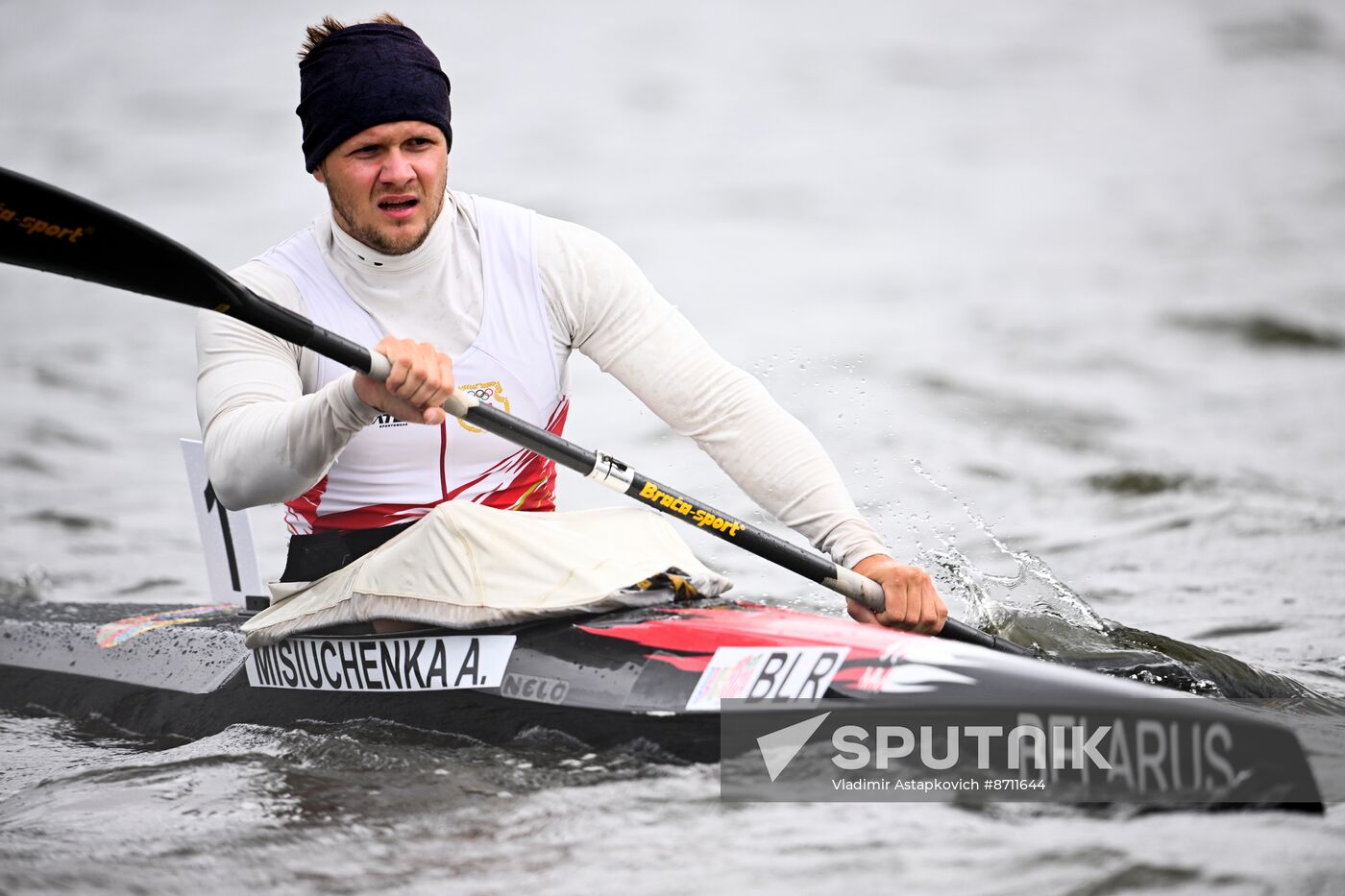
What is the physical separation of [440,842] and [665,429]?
5853 millimetres

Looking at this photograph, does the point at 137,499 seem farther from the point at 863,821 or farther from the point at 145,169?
the point at 145,169

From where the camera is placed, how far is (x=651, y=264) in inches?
495

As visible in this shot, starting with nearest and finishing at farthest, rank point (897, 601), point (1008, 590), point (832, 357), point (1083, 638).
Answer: point (897, 601)
point (1083, 638)
point (1008, 590)
point (832, 357)

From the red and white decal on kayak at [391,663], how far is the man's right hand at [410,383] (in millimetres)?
494

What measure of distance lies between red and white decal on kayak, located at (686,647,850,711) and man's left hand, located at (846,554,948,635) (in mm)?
419

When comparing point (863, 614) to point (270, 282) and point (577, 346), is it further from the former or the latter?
point (270, 282)

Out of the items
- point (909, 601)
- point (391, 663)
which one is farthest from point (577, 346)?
point (909, 601)

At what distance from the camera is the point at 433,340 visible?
3.03m

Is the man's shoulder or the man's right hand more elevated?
the man's shoulder

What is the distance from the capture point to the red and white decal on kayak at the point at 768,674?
98.6 inches

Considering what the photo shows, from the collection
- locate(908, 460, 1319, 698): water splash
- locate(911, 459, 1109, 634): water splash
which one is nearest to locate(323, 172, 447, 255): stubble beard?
locate(908, 460, 1319, 698): water splash

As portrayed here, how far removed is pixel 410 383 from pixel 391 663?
666mm

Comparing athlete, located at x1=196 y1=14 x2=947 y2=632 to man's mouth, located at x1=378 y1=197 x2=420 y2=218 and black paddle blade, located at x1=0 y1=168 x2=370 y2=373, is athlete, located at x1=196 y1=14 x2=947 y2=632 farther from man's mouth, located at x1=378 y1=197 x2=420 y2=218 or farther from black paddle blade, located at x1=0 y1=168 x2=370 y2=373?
black paddle blade, located at x1=0 y1=168 x2=370 y2=373

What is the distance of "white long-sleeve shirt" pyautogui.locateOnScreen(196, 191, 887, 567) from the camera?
9.57ft
